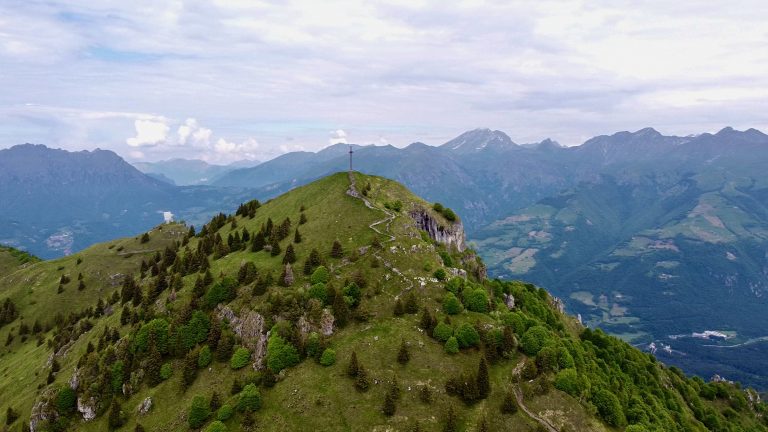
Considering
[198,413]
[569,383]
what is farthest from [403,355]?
[198,413]

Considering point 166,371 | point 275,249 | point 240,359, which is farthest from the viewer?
point 275,249

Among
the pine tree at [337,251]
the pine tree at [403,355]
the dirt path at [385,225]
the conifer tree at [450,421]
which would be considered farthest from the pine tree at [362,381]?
the pine tree at [337,251]

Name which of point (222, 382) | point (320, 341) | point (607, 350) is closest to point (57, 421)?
point (222, 382)

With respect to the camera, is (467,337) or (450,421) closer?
(450,421)

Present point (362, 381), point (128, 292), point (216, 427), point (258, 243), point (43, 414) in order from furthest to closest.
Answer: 1. point (128, 292)
2. point (258, 243)
3. point (43, 414)
4. point (362, 381)
5. point (216, 427)

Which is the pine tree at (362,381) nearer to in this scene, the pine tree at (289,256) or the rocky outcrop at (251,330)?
the rocky outcrop at (251,330)

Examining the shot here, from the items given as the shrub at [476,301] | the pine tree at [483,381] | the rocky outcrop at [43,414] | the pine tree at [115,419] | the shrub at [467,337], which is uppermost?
the shrub at [476,301]

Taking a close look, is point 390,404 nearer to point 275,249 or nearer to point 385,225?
point 385,225
